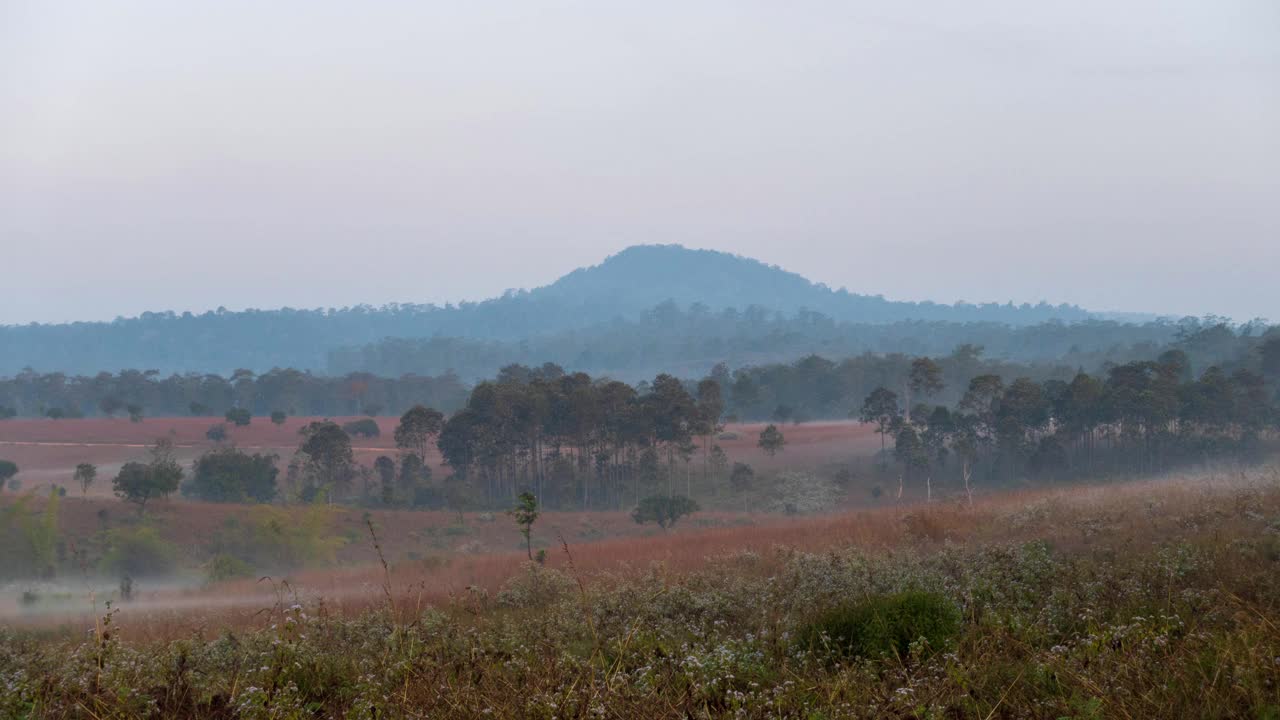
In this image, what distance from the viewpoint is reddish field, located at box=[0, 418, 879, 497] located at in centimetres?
4731

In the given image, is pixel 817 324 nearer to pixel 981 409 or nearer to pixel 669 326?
pixel 669 326

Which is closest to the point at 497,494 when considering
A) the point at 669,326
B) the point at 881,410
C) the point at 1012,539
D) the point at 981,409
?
the point at 881,410

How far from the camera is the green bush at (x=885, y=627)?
6488mm

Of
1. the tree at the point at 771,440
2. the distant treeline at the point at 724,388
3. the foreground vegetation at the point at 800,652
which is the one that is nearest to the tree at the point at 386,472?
the distant treeline at the point at 724,388

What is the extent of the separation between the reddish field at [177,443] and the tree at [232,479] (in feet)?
13.1

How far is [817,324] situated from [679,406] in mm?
152373

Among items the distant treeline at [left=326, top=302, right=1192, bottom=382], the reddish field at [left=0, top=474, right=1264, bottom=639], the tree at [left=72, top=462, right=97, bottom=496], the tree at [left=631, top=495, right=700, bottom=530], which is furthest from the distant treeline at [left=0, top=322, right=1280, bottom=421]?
the reddish field at [left=0, top=474, right=1264, bottom=639]

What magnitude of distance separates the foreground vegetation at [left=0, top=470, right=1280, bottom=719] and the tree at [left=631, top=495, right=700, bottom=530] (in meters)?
27.9

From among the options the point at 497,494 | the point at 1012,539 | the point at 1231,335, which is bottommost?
the point at 497,494

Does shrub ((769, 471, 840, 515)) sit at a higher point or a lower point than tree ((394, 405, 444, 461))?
lower

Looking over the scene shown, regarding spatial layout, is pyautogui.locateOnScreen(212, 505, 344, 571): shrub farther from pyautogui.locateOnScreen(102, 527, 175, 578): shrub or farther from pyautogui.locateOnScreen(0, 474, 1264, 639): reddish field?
pyautogui.locateOnScreen(0, 474, 1264, 639): reddish field

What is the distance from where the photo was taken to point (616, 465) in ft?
161

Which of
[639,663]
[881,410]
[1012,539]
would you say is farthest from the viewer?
[881,410]

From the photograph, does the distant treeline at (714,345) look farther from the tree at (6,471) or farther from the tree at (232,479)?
the tree at (6,471)
